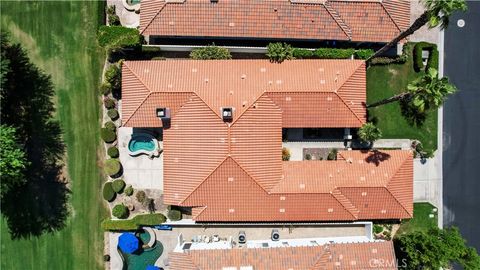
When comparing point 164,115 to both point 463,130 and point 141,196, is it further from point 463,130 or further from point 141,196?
point 463,130

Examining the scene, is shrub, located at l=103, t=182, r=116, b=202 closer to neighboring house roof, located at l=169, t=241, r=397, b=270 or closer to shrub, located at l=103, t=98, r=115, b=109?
shrub, located at l=103, t=98, r=115, b=109

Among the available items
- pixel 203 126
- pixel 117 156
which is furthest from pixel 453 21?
pixel 117 156

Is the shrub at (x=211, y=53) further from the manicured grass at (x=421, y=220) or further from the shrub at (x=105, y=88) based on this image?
the manicured grass at (x=421, y=220)

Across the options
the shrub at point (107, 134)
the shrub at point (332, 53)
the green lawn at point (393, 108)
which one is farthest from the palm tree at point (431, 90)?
the shrub at point (107, 134)

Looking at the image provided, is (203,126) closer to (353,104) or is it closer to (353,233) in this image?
(353,104)

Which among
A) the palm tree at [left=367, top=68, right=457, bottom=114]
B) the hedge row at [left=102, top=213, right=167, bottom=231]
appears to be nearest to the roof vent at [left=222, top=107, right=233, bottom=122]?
the hedge row at [left=102, top=213, right=167, bottom=231]
